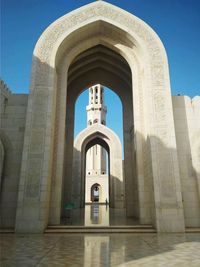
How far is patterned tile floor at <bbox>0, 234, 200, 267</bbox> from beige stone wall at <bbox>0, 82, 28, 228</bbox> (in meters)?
2.35

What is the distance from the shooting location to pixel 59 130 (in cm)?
828

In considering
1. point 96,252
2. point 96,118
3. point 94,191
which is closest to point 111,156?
point 96,118

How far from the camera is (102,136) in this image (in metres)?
20.6

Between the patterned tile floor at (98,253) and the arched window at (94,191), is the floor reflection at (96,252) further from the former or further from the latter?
the arched window at (94,191)

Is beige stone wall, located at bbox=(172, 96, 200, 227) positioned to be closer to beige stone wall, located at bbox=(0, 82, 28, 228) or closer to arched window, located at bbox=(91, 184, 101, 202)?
beige stone wall, located at bbox=(0, 82, 28, 228)

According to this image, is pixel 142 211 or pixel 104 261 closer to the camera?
pixel 104 261

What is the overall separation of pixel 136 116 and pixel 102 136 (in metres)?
12.2

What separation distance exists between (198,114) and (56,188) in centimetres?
607

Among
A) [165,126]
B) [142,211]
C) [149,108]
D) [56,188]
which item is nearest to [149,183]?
[142,211]

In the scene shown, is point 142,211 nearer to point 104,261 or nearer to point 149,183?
point 149,183

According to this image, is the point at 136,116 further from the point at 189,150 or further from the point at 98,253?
the point at 98,253

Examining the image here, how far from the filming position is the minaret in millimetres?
28938

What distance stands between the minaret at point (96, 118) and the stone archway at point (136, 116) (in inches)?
733

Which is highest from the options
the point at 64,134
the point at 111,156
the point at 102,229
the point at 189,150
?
the point at 111,156
